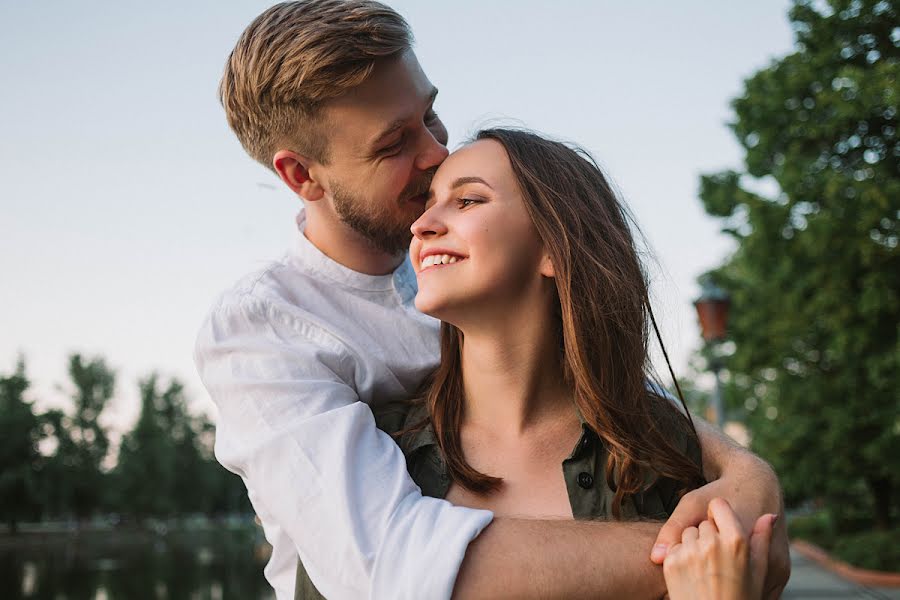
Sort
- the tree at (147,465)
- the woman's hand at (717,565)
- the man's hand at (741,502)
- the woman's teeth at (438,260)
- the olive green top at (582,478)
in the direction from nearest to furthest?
the woman's hand at (717,565) < the man's hand at (741,502) < the olive green top at (582,478) < the woman's teeth at (438,260) < the tree at (147,465)

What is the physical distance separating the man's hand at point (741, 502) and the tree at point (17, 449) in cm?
5579

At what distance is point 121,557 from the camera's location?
53906 millimetres

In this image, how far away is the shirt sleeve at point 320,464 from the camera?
6.07 ft

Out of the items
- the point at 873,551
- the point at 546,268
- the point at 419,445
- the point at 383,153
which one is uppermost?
the point at 383,153

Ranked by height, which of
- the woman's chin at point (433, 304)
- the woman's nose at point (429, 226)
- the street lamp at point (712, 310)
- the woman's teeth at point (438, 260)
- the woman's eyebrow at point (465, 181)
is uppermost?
the woman's eyebrow at point (465, 181)

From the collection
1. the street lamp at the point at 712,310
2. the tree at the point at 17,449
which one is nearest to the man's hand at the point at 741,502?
the street lamp at the point at 712,310

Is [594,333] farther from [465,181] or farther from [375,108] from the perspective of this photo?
[375,108]

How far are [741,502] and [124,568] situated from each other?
46714 mm

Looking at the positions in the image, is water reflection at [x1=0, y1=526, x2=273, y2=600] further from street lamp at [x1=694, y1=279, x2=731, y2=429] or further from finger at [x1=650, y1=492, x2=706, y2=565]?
finger at [x1=650, y1=492, x2=706, y2=565]

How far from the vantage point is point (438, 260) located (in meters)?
2.39

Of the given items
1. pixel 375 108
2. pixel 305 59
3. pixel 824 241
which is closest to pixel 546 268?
pixel 375 108

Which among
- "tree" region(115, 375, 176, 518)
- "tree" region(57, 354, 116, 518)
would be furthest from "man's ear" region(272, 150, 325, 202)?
"tree" region(115, 375, 176, 518)

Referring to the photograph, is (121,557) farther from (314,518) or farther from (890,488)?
(314,518)

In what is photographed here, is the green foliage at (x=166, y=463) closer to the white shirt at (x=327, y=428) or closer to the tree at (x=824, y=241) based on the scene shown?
the tree at (x=824, y=241)
